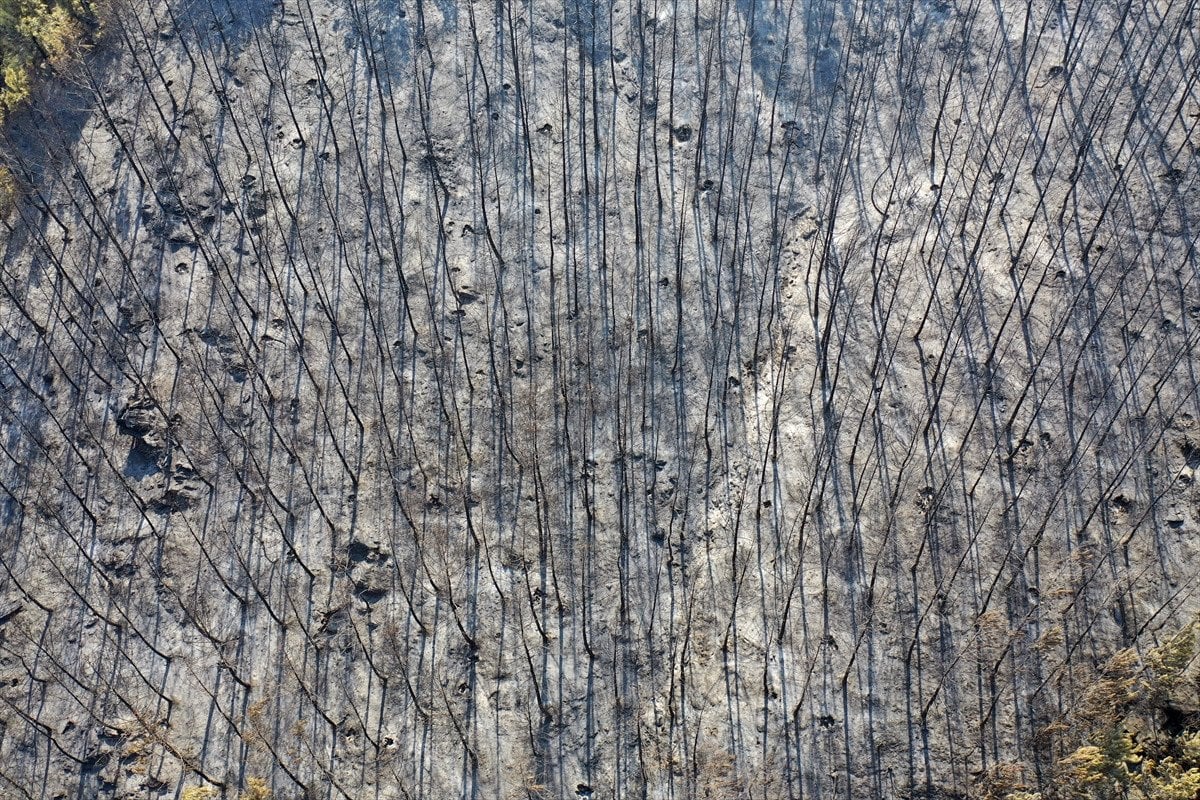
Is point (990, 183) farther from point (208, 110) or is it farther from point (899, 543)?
point (208, 110)

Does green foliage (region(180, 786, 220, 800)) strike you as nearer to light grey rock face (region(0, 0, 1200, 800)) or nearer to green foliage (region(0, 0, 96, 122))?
light grey rock face (region(0, 0, 1200, 800))

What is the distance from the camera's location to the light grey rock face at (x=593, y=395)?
12555mm

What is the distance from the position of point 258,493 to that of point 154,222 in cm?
510

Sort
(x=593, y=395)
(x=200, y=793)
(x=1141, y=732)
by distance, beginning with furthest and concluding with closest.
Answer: (x=593, y=395)
(x=1141, y=732)
(x=200, y=793)

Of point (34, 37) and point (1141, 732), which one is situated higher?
point (34, 37)

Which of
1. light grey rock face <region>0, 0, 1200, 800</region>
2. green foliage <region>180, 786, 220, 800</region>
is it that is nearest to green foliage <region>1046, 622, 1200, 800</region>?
light grey rock face <region>0, 0, 1200, 800</region>

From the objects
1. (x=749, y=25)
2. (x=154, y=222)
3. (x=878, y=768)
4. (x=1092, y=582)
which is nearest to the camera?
(x=878, y=768)

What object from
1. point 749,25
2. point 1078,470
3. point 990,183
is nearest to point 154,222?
point 749,25

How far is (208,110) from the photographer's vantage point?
16.9m

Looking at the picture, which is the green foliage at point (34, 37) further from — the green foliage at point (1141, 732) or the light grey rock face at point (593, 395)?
the green foliage at point (1141, 732)

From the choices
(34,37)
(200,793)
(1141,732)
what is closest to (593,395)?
(200,793)

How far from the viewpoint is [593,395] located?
14.4 metres

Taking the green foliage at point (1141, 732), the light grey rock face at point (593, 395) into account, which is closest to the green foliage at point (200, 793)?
the light grey rock face at point (593, 395)

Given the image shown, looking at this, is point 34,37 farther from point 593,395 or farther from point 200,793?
point 200,793
